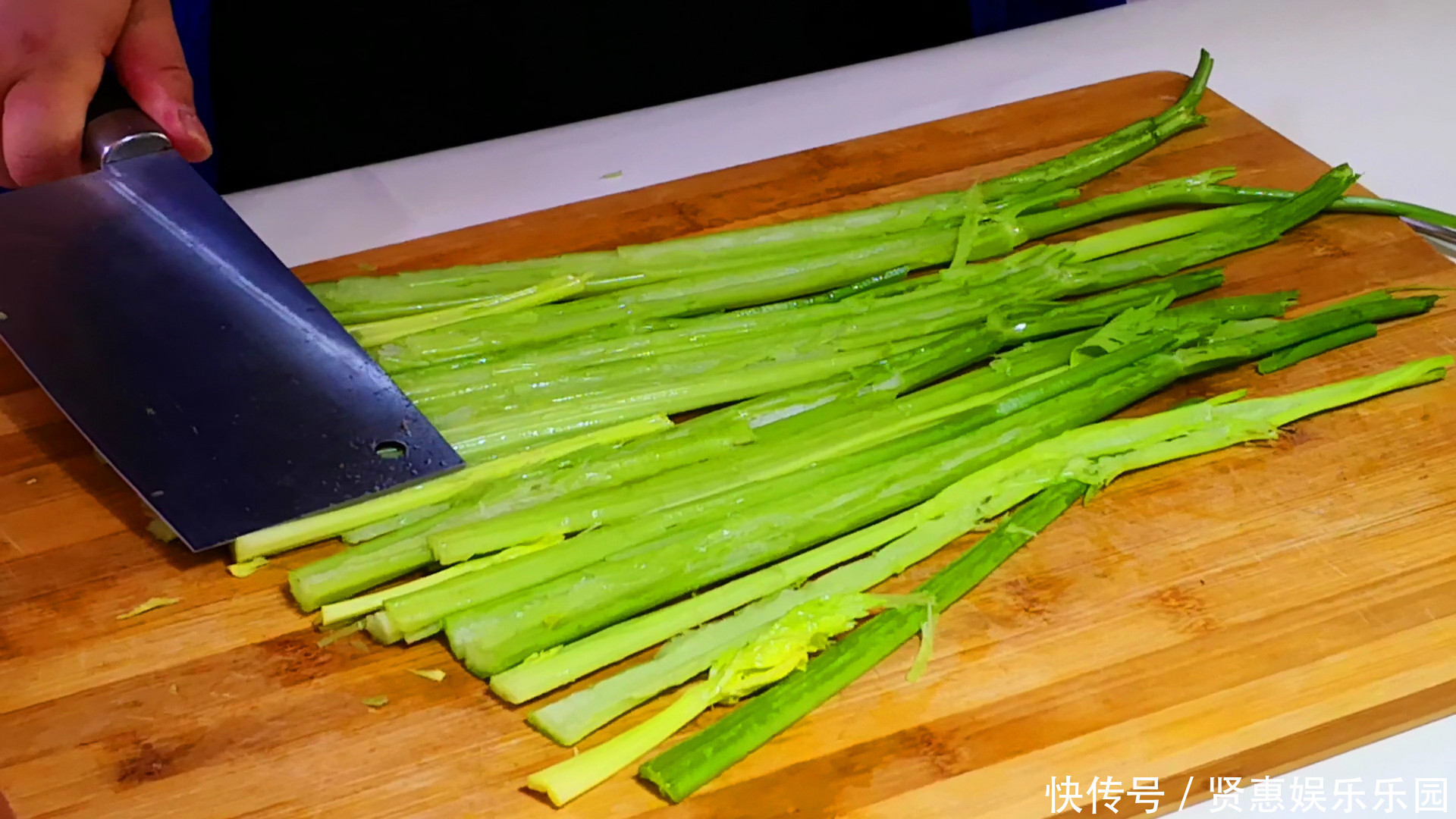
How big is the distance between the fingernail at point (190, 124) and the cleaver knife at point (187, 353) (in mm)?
40

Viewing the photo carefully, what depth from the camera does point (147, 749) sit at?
1435mm

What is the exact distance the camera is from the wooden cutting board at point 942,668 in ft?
4.62

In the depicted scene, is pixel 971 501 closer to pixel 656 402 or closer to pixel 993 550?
pixel 993 550

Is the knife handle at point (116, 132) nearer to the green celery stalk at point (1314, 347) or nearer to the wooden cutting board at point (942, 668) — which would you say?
the wooden cutting board at point (942, 668)

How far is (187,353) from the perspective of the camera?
1746 millimetres

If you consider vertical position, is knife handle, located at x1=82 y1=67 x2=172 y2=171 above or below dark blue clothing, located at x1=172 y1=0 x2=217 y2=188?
below

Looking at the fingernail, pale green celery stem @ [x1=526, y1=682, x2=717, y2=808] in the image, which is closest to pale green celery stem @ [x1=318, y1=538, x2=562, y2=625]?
pale green celery stem @ [x1=526, y1=682, x2=717, y2=808]

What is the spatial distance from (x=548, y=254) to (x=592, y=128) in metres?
0.54

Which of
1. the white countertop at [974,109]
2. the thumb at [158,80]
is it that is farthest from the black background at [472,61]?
the thumb at [158,80]

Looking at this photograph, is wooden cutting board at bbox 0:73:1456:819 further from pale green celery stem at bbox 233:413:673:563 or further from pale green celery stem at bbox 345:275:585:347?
pale green celery stem at bbox 345:275:585:347

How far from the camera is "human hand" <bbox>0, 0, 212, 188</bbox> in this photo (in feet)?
5.80

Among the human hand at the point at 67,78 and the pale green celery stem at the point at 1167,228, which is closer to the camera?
the human hand at the point at 67,78

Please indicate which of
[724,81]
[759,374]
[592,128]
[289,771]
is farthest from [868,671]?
[724,81]

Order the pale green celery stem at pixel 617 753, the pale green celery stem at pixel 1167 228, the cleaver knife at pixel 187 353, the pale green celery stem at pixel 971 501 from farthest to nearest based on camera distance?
the pale green celery stem at pixel 1167 228, the cleaver knife at pixel 187 353, the pale green celery stem at pixel 971 501, the pale green celery stem at pixel 617 753
